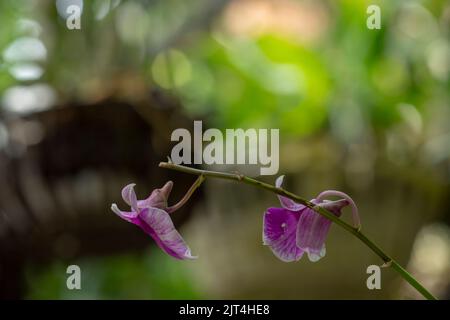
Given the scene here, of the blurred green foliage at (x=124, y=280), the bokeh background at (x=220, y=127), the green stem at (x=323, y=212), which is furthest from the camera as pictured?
the blurred green foliage at (x=124, y=280)

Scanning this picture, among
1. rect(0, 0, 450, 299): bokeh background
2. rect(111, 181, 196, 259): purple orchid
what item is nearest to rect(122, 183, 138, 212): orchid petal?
rect(111, 181, 196, 259): purple orchid

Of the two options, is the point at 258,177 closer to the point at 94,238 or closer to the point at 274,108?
the point at 274,108

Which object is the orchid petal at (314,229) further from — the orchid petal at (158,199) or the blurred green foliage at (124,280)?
the blurred green foliage at (124,280)

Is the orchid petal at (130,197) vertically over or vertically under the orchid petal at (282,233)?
over

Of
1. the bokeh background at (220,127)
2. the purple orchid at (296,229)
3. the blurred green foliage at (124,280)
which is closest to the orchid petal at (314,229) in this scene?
the purple orchid at (296,229)

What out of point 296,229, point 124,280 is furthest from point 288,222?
point 124,280
